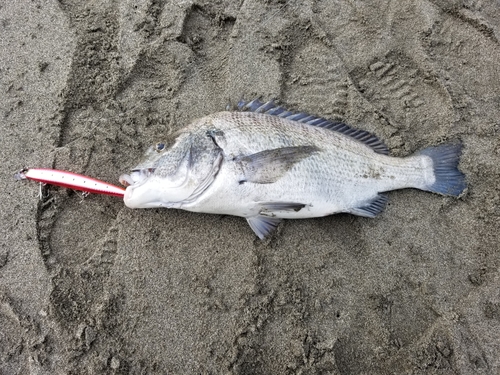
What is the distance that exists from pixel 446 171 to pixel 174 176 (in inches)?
97.7

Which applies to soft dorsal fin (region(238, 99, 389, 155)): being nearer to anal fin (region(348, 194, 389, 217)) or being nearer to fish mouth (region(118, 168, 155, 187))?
anal fin (region(348, 194, 389, 217))

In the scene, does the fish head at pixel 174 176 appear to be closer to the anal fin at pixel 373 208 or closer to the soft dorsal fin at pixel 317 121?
the soft dorsal fin at pixel 317 121

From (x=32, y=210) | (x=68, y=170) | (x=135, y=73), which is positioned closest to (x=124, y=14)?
(x=135, y=73)

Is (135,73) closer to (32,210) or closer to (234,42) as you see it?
(234,42)

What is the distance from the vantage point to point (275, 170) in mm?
2887

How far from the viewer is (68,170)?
10.4ft

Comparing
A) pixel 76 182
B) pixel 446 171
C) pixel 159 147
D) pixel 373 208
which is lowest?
pixel 373 208

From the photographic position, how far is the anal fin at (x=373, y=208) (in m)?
3.11

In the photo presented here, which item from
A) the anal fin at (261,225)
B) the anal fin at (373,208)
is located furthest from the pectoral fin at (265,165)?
the anal fin at (373,208)

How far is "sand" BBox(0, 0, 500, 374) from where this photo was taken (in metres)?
2.74

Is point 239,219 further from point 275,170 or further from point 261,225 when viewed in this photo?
point 275,170

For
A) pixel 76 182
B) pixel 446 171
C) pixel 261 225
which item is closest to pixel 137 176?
pixel 76 182

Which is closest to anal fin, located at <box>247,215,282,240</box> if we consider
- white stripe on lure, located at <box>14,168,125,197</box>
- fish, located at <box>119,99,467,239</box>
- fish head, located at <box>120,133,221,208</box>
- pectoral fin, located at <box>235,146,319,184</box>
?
fish, located at <box>119,99,467,239</box>

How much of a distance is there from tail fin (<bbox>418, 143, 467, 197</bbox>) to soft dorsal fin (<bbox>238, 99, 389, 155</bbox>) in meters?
0.42
